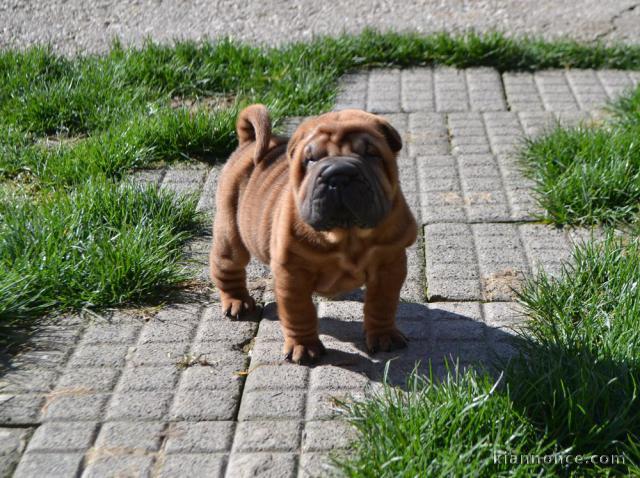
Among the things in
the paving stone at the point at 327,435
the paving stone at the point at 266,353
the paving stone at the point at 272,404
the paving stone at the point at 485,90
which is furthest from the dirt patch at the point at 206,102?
the paving stone at the point at 327,435

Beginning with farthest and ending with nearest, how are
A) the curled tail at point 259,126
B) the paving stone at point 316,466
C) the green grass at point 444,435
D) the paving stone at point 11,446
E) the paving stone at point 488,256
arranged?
the paving stone at point 488,256 → the curled tail at point 259,126 → the paving stone at point 11,446 → the paving stone at point 316,466 → the green grass at point 444,435

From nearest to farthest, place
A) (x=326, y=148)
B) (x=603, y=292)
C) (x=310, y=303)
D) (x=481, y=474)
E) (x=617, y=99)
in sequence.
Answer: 1. (x=481, y=474)
2. (x=326, y=148)
3. (x=310, y=303)
4. (x=603, y=292)
5. (x=617, y=99)

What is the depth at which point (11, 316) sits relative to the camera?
4320mm

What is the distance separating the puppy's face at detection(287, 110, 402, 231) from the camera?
3.50m

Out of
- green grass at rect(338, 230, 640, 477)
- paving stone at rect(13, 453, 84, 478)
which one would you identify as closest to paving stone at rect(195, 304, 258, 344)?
green grass at rect(338, 230, 640, 477)

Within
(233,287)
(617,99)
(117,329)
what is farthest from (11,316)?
(617,99)

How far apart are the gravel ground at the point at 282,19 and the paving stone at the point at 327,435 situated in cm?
531

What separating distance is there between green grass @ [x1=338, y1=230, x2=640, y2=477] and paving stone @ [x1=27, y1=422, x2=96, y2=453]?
99 cm

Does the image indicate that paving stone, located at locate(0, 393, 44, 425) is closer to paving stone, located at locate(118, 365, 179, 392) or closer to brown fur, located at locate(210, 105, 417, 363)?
paving stone, located at locate(118, 365, 179, 392)

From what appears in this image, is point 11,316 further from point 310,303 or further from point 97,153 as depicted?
point 97,153

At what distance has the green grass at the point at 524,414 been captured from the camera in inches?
123

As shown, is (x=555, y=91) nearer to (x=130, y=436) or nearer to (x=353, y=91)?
(x=353, y=91)

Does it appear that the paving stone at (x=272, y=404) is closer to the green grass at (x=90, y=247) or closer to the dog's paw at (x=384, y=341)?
the dog's paw at (x=384, y=341)

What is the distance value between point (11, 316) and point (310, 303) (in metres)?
1.44
